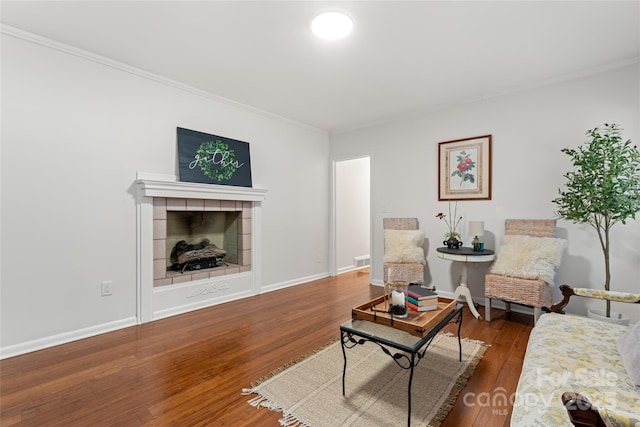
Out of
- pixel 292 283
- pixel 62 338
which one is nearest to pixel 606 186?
pixel 292 283

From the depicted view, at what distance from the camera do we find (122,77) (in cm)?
284

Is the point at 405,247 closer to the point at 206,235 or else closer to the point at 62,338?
the point at 206,235

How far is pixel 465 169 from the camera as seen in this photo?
12.1 feet

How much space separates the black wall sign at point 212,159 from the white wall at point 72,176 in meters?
0.11

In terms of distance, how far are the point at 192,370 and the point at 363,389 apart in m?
1.18

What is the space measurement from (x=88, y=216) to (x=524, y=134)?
4465mm

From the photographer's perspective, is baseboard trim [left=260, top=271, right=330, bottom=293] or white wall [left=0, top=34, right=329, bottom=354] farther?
baseboard trim [left=260, top=271, right=330, bottom=293]

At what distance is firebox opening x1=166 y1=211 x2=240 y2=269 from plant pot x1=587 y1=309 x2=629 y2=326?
12.3ft

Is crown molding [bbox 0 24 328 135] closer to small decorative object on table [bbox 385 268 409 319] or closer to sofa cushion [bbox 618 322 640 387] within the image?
small decorative object on table [bbox 385 268 409 319]

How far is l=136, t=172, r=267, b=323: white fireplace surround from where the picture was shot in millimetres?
2938

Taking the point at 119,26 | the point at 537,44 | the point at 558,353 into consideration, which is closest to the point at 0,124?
the point at 119,26

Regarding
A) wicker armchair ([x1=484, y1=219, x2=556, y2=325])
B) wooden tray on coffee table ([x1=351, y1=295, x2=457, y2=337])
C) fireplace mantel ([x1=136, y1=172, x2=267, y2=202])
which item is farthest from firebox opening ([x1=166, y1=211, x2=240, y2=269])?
wicker armchair ([x1=484, y1=219, x2=556, y2=325])

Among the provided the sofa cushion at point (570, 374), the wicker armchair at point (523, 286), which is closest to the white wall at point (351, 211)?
the wicker armchair at point (523, 286)

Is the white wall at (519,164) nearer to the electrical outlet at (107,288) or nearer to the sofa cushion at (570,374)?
the sofa cushion at (570,374)
